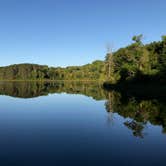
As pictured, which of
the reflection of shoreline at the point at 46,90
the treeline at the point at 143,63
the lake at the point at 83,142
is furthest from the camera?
the treeline at the point at 143,63

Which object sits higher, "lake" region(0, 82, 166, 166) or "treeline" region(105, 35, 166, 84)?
"treeline" region(105, 35, 166, 84)

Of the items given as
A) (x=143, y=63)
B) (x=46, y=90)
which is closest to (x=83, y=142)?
(x=143, y=63)

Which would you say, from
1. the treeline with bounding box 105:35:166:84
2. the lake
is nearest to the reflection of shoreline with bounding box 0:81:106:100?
the treeline with bounding box 105:35:166:84

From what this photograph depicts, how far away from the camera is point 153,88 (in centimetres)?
5147

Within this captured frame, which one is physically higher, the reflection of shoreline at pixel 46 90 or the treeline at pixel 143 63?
the treeline at pixel 143 63

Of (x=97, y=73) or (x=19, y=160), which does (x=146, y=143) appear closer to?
(x=19, y=160)

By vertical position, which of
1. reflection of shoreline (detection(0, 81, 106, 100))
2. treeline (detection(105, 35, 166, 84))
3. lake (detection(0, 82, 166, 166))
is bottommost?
lake (detection(0, 82, 166, 166))

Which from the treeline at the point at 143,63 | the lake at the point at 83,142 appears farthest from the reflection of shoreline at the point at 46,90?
the lake at the point at 83,142

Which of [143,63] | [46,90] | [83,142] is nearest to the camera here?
[83,142]

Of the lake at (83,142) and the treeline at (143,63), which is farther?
the treeline at (143,63)

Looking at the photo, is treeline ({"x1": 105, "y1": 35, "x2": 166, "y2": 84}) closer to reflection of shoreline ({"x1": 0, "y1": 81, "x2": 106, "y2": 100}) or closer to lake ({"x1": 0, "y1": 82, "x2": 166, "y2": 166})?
reflection of shoreline ({"x1": 0, "y1": 81, "x2": 106, "y2": 100})

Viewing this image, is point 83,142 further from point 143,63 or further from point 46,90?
point 46,90

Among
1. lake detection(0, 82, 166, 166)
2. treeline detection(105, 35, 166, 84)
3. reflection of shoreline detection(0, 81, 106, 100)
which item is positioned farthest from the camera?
treeline detection(105, 35, 166, 84)

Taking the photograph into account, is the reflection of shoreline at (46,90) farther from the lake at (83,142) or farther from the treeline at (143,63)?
the lake at (83,142)
